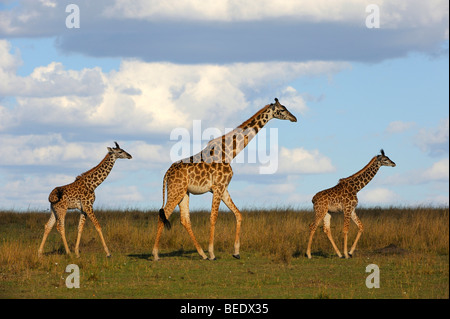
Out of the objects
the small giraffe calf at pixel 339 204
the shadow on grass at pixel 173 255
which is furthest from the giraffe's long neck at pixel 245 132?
the shadow on grass at pixel 173 255

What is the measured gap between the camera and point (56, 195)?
18500 millimetres

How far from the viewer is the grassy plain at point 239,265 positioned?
13.2 metres

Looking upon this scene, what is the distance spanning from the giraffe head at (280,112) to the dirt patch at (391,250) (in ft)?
14.4

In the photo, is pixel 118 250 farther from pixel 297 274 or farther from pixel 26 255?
pixel 297 274

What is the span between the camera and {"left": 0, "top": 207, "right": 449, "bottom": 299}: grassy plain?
13.2m

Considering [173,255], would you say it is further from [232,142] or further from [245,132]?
[245,132]

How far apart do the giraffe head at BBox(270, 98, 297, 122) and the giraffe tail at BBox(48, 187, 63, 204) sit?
20.4 ft

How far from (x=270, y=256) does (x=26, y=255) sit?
6225mm

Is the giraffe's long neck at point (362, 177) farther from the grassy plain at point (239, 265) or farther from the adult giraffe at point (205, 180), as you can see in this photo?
the adult giraffe at point (205, 180)

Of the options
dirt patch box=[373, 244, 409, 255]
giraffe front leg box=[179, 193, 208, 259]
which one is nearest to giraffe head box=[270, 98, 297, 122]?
giraffe front leg box=[179, 193, 208, 259]

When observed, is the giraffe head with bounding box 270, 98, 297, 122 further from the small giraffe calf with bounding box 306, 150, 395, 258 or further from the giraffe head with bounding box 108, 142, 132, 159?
the giraffe head with bounding box 108, 142, 132, 159
